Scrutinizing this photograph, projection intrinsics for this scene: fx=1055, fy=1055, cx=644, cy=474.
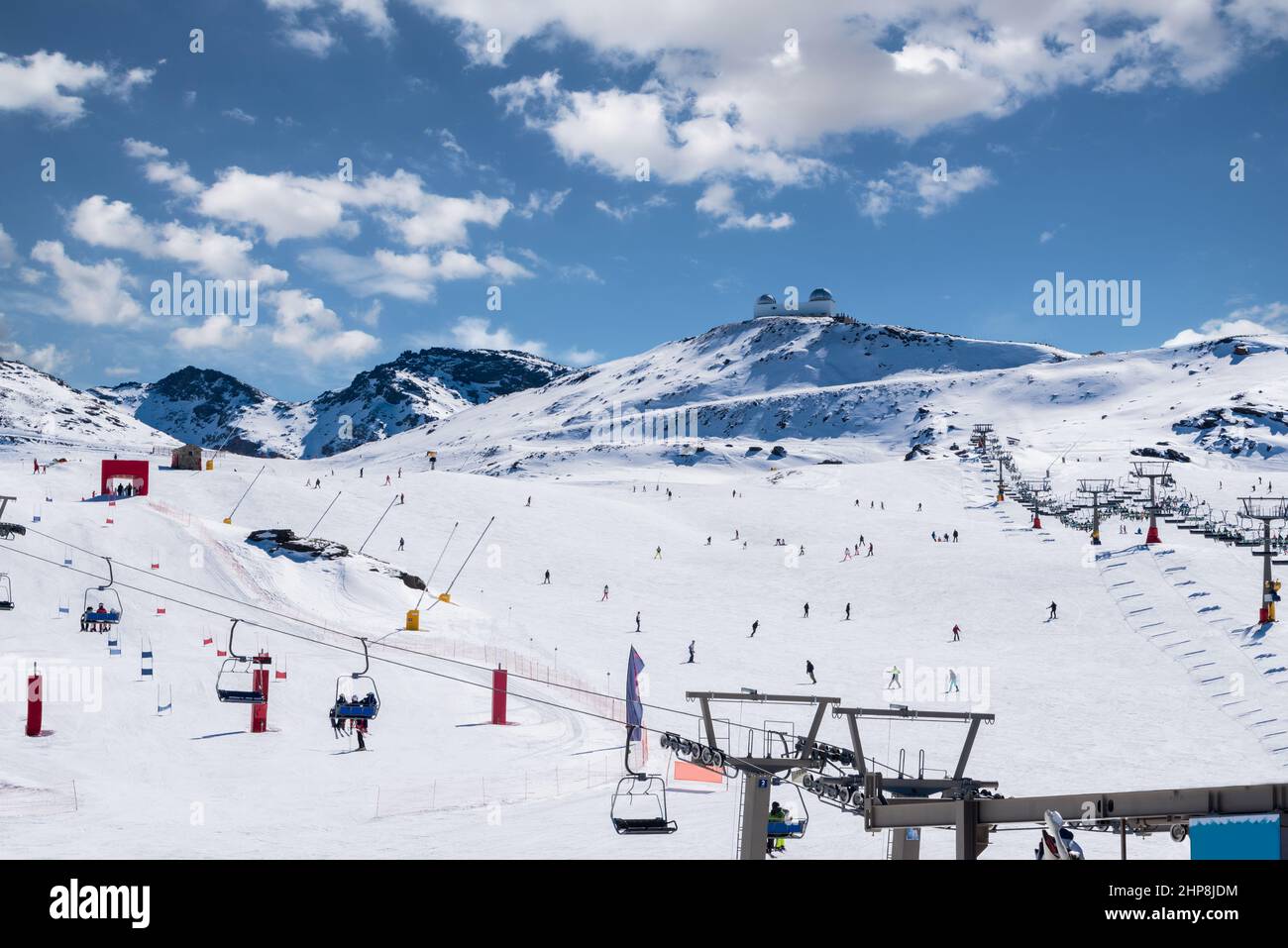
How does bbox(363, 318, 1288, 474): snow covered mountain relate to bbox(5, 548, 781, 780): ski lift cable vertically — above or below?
above

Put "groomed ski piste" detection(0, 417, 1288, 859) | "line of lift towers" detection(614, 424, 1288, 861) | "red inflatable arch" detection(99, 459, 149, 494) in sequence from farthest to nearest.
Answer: "red inflatable arch" detection(99, 459, 149, 494) → "groomed ski piste" detection(0, 417, 1288, 859) → "line of lift towers" detection(614, 424, 1288, 861)

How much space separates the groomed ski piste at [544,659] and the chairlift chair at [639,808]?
0.55 m

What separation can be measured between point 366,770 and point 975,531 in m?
48.0

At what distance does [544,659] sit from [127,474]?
33875mm

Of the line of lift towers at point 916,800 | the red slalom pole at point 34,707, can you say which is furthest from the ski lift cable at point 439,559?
the line of lift towers at point 916,800

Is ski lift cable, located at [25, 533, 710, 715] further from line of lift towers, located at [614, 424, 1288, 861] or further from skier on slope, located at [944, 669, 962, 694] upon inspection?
line of lift towers, located at [614, 424, 1288, 861]

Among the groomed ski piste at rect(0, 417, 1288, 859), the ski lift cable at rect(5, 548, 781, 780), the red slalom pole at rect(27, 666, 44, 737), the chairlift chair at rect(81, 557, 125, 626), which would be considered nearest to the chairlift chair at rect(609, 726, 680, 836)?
the groomed ski piste at rect(0, 417, 1288, 859)

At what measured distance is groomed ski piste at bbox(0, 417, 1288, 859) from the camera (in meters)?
21.8

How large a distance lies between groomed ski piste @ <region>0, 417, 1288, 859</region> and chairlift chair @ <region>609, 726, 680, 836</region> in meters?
0.55

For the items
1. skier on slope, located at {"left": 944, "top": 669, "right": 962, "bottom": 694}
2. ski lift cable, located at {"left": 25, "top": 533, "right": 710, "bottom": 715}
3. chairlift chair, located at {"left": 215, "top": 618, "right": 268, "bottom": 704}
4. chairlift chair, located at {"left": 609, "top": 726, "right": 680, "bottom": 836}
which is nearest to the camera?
chairlift chair, located at {"left": 609, "top": 726, "right": 680, "bottom": 836}

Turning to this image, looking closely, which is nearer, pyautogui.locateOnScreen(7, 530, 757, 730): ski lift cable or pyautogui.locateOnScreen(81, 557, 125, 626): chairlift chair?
pyautogui.locateOnScreen(81, 557, 125, 626): chairlift chair
